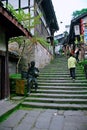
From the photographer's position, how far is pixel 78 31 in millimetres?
20219

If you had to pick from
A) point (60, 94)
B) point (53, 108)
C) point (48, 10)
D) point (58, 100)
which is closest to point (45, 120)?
point (53, 108)

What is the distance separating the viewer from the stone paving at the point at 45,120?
667 centimetres

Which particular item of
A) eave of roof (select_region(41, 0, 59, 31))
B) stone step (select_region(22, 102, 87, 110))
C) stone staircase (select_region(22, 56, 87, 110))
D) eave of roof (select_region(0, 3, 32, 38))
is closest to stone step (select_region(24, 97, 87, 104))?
stone staircase (select_region(22, 56, 87, 110))

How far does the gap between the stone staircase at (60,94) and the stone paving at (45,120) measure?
0.67 meters

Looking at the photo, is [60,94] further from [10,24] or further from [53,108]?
[10,24]

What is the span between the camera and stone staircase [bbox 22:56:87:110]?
964 cm

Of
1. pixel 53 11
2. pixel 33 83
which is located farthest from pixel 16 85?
pixel 53 11

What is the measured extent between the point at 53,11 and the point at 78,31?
4283 mm

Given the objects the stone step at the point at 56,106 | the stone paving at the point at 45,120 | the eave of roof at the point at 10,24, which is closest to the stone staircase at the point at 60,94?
the stone step at the point at 56,106

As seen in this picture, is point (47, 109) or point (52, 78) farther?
point (52, 78)

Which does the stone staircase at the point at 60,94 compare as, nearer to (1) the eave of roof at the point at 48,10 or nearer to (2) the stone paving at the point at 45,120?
(2) the stone paving at the point at 45,120

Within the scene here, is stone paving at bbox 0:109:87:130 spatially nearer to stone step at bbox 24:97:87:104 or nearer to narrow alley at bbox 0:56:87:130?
narrow alley at bbox 0:56:87:130

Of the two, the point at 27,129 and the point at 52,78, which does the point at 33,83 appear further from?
the point at 27,129

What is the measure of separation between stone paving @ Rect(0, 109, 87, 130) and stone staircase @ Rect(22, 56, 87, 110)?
67 centimetres
